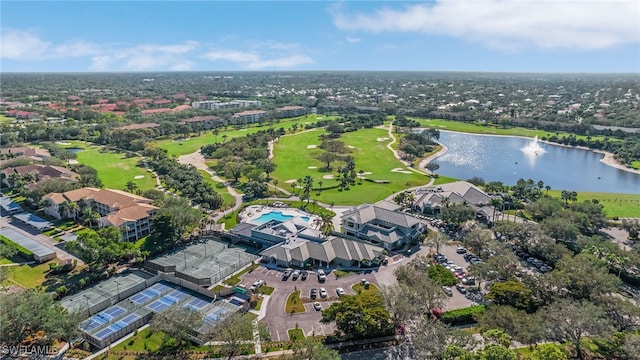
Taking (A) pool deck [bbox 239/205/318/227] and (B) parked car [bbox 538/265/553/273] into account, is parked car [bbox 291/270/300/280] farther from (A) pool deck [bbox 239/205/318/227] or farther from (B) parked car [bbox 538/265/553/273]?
(B) parked car [bbox 538/265/553/273]

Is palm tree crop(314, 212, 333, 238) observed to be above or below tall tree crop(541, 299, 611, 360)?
below

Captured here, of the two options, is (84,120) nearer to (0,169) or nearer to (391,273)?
(0,169)

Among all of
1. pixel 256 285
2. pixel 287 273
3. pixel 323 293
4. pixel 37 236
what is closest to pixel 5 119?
pixel 37 236

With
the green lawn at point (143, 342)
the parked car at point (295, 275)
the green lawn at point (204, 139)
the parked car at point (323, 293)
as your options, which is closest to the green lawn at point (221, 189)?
the green lawn at point (204, 139)

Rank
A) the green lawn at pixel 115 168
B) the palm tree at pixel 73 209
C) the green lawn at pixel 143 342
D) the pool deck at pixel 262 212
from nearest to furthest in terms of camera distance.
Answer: the green lawn at pixel 143 342 → the palm tree at pixel 73 209 → the pool deck at pixel 262 212 → the green lawn at pixel 115 168

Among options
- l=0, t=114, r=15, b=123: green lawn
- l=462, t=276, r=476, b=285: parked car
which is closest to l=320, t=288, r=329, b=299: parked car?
l=462, t=276, r=476, b=285: parked car

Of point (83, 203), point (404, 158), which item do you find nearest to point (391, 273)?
point (83, 203)

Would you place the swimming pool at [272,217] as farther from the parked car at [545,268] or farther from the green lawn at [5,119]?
the green lawn at [5,119]

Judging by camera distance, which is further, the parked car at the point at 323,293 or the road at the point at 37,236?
the road at the point at 37,236

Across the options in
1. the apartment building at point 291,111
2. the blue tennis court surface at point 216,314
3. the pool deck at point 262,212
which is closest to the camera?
the blue tennis court surface at point 216,314
